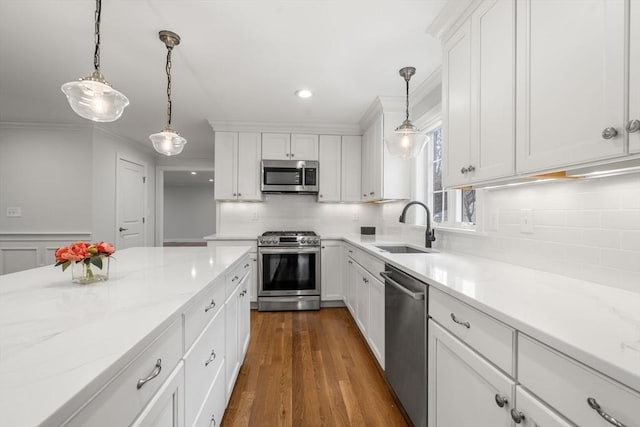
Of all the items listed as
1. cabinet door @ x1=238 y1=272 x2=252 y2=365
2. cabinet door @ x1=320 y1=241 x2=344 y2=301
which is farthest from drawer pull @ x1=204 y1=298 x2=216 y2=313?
cabinet door @ x1=320 y1=241 x2=344 y2=301

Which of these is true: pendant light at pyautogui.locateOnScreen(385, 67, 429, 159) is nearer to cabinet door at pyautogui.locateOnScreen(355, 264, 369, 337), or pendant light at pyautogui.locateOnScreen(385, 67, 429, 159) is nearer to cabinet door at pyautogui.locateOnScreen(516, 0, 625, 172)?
cabinet door at pyautogui.locateOnScreen(516, 0, 625, 172)

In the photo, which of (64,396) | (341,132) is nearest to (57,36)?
(64,396)

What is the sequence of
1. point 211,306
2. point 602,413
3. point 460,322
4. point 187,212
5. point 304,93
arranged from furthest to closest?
point 187,212, point 304,93, point 211,306, point 460,322, point 602,413

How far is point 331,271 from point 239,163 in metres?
1.84

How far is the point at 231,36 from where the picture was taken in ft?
6.29

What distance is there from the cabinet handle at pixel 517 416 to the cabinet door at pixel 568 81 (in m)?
0.80

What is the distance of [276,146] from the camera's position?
374 centimetres

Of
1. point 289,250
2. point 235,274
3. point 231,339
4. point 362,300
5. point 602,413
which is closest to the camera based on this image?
point 602,413

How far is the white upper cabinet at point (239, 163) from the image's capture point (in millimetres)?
3693

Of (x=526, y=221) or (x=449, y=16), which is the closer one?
(x=526, y=221)

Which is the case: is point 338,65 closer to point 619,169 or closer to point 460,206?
point 460,206

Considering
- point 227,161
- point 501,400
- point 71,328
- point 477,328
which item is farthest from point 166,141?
point 501,400

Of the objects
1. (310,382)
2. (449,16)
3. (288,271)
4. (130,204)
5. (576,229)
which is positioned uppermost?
(449,16)

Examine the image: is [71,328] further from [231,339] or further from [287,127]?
[287,127]
